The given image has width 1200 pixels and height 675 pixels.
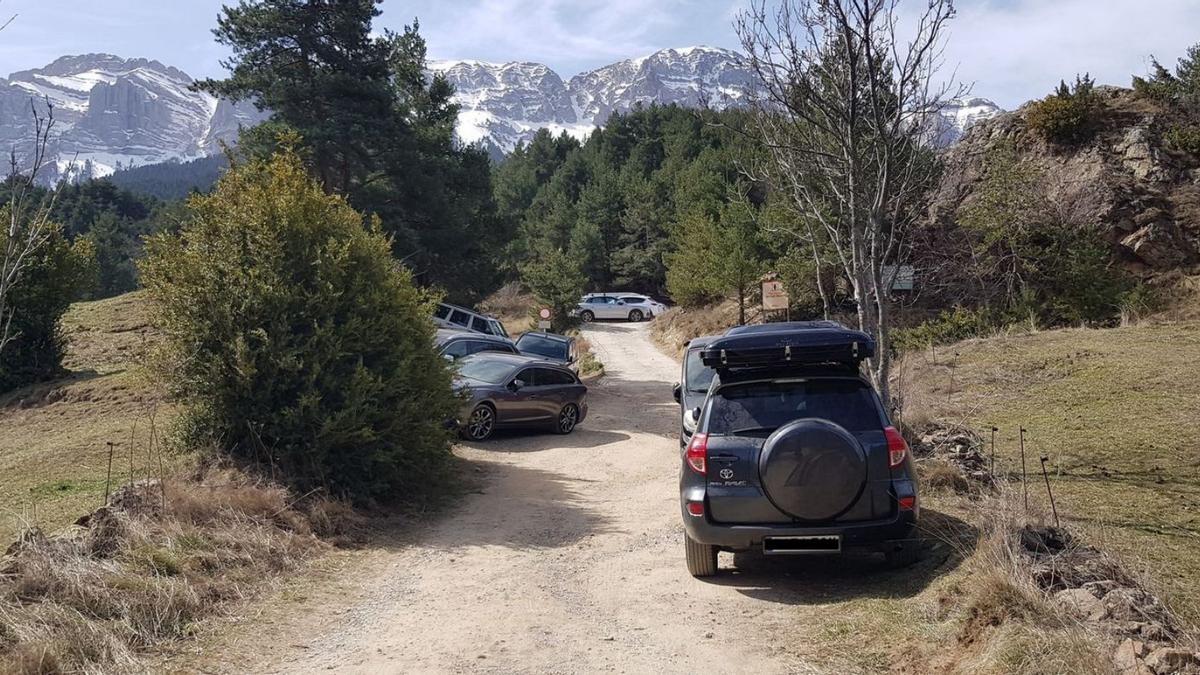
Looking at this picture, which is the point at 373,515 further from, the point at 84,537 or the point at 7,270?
the point at 7,270

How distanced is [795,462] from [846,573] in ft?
4.50

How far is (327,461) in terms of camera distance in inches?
366

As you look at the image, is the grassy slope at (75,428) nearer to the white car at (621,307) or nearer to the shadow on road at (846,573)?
the shadow on road at (846,573)

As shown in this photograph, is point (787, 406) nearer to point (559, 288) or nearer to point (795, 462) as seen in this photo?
point (795, 462)

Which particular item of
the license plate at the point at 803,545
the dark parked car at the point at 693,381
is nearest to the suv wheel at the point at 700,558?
the license plate at the point at 803,545

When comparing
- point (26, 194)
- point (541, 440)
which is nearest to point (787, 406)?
point (26, 194)

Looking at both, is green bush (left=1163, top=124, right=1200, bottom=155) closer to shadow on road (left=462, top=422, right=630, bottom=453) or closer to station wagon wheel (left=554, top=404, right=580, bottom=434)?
shadow on road (left=462, top=422, right=630, bottom=453)

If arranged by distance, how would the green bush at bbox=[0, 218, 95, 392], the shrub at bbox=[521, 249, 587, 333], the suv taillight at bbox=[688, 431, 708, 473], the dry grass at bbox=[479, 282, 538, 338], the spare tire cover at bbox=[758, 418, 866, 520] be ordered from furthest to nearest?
the dry grass at bbox=[479, 282, 538, 338] < the shrub at bbox=[521, 249, 587, 333] < the green bush at bbox=[0, 218, 95, 392] < the suv taillight at bbox=[688, 431, 708, 473] < the spare tire cover at bbox=[758, 418, 866, 520]

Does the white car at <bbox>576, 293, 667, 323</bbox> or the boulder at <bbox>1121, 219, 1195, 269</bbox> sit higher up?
the boulder at <bbox>1121, 219, 1195, 269</bbox>

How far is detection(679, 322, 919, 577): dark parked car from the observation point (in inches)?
240

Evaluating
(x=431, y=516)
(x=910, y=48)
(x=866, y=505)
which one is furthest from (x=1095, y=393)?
(x=431, y=516)

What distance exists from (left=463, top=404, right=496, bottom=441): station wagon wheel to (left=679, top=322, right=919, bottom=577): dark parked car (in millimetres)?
8556

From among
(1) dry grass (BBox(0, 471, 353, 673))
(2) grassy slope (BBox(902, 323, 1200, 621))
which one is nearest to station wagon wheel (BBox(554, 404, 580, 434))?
(2) grassy slope (BBox(902, 323, 1200, 621))

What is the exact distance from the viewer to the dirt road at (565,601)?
5230 millimetres
